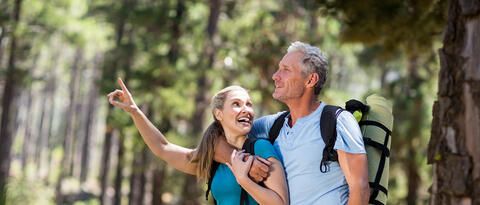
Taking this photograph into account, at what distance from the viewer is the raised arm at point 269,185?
120 inches

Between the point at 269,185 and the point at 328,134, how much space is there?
35 cm

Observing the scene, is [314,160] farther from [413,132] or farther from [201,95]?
[413,132]

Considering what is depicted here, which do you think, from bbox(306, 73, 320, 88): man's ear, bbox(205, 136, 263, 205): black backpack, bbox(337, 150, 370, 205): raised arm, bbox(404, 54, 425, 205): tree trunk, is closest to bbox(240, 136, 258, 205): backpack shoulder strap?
bbox(205, 136, 263, 205): black backpack

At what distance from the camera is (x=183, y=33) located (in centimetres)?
1758

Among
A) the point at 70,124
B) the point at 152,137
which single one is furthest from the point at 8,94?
the point at 70,124

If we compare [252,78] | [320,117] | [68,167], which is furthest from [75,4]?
[320,117]

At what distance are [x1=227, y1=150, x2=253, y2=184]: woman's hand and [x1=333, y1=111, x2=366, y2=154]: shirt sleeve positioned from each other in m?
0.42

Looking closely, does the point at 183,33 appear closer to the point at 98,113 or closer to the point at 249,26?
the point at 249,26

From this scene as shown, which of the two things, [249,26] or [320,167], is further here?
[249,26]

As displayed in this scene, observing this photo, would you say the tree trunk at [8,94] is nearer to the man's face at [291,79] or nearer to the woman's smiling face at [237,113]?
the woman's smiling face at [237,113]

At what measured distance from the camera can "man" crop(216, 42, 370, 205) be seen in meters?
2.86

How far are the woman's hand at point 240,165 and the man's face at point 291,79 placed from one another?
0.30m

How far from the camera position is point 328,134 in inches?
116

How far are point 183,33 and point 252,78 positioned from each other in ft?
9.60
